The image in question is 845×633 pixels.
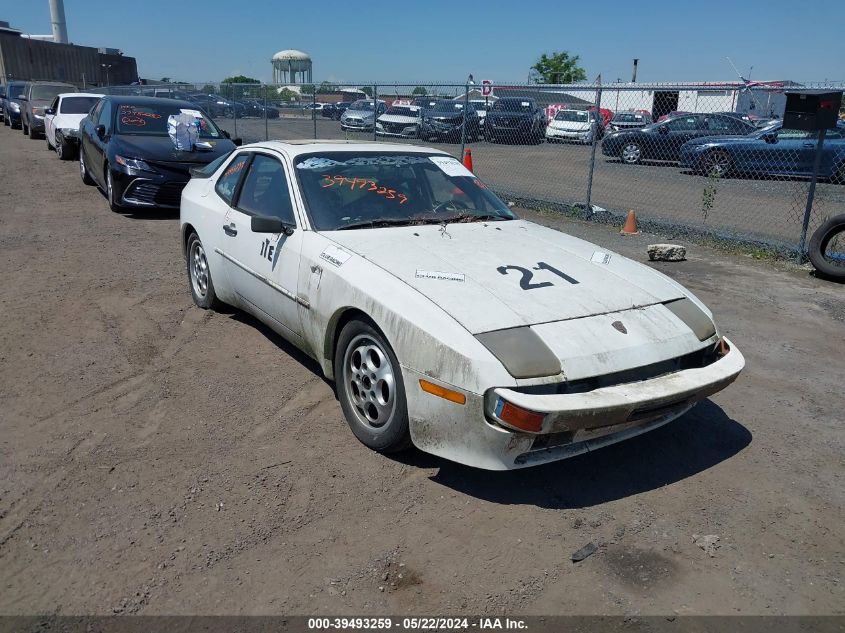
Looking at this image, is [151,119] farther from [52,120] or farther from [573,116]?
[52,120]

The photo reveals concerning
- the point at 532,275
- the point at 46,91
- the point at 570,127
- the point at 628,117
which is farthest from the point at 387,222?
the point at 46,91

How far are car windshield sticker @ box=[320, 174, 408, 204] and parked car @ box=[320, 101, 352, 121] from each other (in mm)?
14455

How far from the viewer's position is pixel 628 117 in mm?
20781

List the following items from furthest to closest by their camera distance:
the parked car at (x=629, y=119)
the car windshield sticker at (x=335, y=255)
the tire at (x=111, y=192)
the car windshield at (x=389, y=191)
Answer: the parked car at (x=629, y=119) → the tire at (x=111, y=192) → the car windshield at (x=389, y=191) → the car windshield sticker at (x=335, y=255)

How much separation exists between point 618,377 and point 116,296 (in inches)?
191

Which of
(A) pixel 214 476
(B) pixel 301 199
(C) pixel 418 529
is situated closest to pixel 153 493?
(A) pixel 214 476

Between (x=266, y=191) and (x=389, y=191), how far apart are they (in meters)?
0.88

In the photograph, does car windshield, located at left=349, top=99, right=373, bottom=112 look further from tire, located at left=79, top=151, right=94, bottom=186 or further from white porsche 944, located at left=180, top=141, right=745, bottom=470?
white porsche 944, located at left=180, top=141, right=745, bottom=470

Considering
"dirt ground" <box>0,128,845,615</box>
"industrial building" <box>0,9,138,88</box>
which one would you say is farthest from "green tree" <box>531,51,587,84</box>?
"dirt ground" <box>0,128,845,615</box>

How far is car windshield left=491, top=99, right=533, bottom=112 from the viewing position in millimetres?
13531

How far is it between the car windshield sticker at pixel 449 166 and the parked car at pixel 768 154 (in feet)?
27.5

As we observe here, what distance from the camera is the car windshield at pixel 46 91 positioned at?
72.3 ft

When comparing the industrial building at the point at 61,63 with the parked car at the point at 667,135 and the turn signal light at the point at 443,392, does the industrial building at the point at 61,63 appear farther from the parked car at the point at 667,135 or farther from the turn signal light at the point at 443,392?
the turn signal light at the point at 443,392

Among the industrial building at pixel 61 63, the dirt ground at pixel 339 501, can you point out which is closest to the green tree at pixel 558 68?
the industrial building at pixel 61 63
